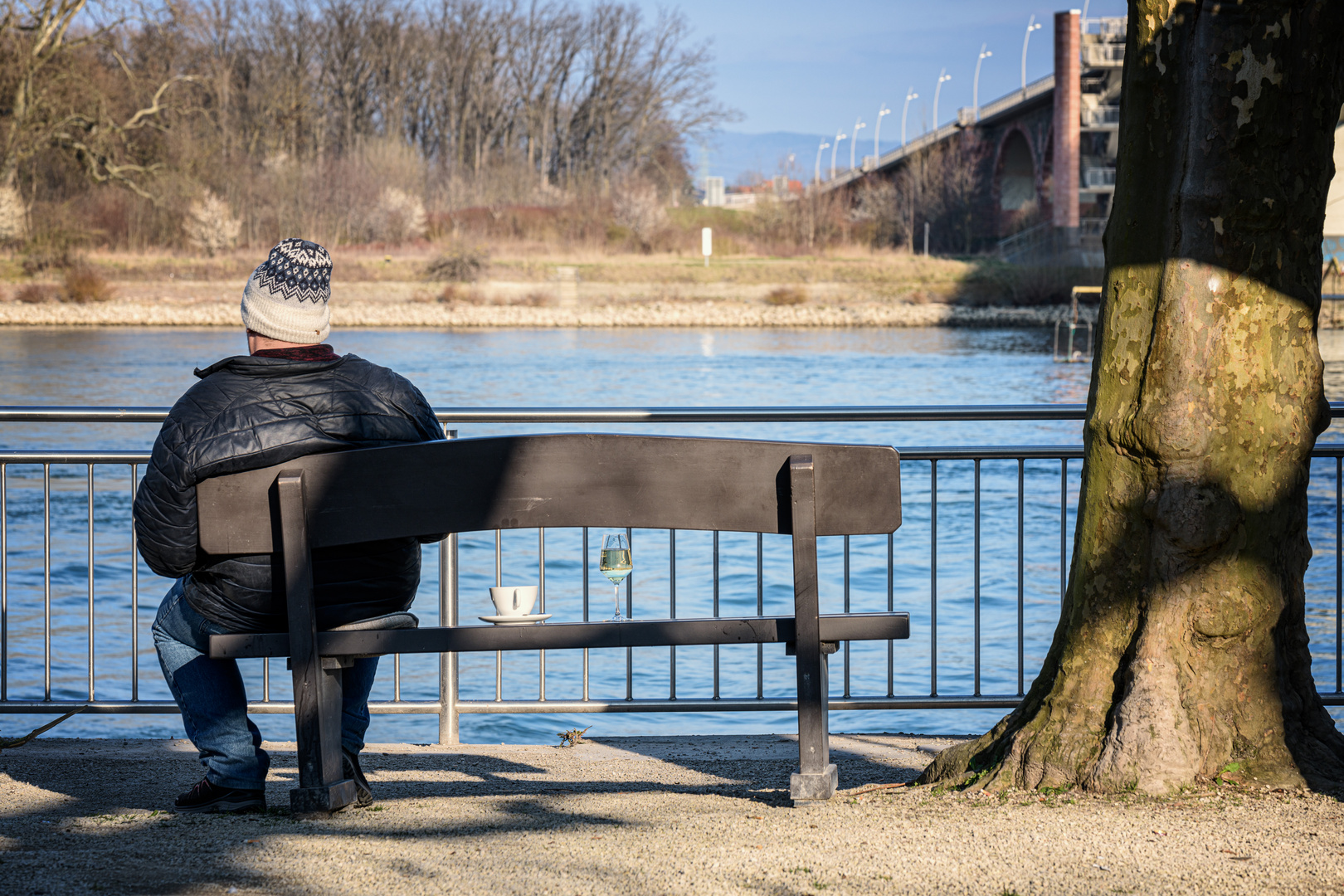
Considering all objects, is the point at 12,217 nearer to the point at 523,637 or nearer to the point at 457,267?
the point at 457,267

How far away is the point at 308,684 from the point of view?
3215 millimetres

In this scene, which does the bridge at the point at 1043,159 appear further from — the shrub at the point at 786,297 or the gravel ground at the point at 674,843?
the gravel ground at the point at 674,843

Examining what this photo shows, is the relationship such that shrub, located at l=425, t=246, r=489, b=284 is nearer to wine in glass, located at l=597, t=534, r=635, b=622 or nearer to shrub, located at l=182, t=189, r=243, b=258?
shrub, located at l=182, t=189, r=243, b=258

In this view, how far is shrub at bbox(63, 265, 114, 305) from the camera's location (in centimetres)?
4828

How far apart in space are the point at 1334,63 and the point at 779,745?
2707 mm

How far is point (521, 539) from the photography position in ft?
47.3

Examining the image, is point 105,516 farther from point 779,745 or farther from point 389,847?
point 389,847

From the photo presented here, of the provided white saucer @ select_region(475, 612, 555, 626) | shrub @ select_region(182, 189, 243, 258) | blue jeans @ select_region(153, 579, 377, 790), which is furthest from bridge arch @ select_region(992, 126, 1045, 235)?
blue jeans @ select_region(153, 579, 377, 790)

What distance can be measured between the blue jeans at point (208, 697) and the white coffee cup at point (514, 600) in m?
0.41

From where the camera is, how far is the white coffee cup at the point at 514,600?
3689 millimetres

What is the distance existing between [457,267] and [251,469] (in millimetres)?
51700

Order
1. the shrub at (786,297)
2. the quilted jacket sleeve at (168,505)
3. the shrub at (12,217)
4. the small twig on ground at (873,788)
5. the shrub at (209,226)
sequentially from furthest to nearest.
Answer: the shrub at (209,226)
the shrub at (786,297)
the shrub at (12,217)
the small twig on ground at (873,788)
the quilted jacket sleeve at (168,505)

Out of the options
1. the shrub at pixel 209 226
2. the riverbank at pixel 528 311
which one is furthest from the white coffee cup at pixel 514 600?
the shrub at pixel 209 226

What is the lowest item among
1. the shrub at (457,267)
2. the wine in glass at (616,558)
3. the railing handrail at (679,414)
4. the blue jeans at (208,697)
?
the blue jeans at (208,697)
